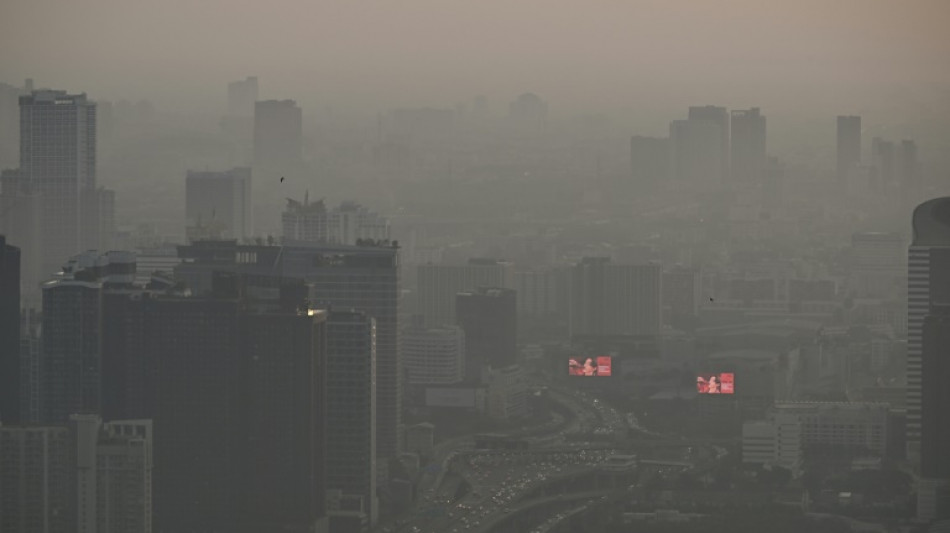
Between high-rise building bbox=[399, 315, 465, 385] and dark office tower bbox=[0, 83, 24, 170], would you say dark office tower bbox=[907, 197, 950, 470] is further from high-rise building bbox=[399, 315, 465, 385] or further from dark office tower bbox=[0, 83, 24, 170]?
dark office tower bbox=[0, 83, 24, 170]

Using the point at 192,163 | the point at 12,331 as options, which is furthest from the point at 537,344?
the point at 12,331

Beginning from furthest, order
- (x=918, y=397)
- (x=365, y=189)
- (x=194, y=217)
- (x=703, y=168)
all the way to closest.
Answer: (x=703, y=168)
(x=365, y=189)
(x=194, y=217)
(x=918, y=397)

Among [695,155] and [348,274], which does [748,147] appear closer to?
[695,155]

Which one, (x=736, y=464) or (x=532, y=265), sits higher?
(x=532, y=265)

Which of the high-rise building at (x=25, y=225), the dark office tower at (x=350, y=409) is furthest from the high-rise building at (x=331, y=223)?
the dark office tower at (x=350, y=409)

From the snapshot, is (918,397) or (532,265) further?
(532,265)

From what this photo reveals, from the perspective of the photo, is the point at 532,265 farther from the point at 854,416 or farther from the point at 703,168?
the point at 854,416

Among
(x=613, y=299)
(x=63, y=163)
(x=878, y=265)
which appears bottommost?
(x=613, y=299)

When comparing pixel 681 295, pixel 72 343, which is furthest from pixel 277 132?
pixel 681 295
